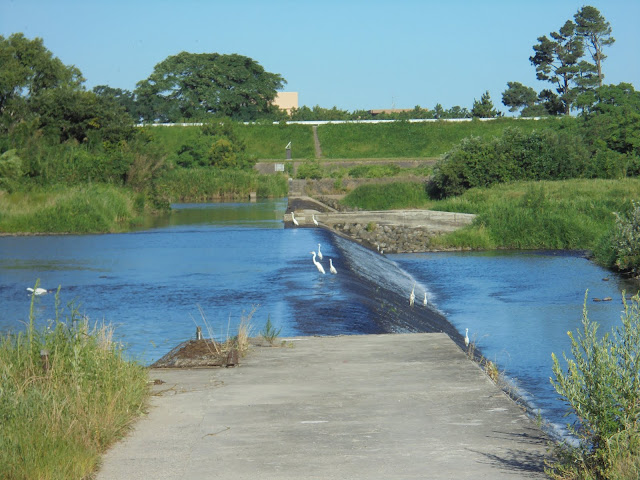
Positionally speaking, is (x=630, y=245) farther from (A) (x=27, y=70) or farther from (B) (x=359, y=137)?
(B) (x=359, y=137)

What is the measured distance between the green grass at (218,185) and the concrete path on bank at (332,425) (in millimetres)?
46873

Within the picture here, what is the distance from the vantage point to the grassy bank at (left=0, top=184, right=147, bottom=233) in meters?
31.7

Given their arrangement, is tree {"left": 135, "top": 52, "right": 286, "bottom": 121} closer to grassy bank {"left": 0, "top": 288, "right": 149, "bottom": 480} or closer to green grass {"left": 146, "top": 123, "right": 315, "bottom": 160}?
green grass {"left": 146, "top": 123, "right": 315, "bottom": 160}

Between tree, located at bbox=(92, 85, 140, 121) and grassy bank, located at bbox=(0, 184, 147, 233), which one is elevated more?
tree, located at bbox=(92, 85, 140, 121)

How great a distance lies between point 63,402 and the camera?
18.2ft

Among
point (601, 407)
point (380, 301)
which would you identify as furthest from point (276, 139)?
point (601, 407)

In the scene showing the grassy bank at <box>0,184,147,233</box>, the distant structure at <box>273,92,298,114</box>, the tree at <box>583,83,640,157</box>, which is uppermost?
the distant structure at <box>273,92,298,114</box>

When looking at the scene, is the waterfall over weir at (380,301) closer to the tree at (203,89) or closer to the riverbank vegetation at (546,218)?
the riverbank vegetation at (546,218)

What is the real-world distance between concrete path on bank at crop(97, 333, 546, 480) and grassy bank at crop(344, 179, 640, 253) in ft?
65.9

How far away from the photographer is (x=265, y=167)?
232 feet

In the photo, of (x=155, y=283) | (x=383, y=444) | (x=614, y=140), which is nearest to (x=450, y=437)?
(x=383, y=444)

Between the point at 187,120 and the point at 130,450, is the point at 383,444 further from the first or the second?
the point at 187,120

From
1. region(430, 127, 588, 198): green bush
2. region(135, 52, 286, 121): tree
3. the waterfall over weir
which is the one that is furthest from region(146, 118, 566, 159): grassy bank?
the waterfall over weir

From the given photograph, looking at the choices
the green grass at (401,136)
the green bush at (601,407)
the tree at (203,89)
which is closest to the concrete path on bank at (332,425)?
the green bush at (601,407)
